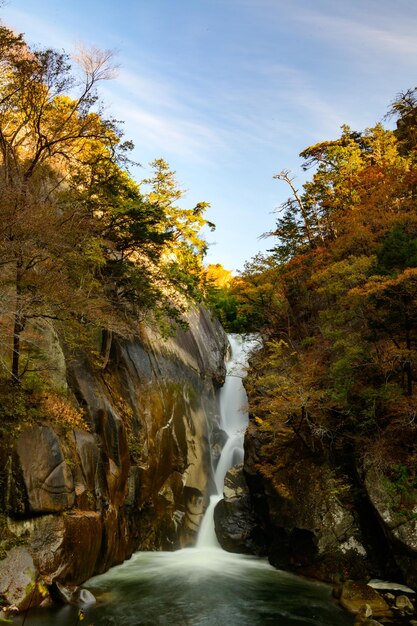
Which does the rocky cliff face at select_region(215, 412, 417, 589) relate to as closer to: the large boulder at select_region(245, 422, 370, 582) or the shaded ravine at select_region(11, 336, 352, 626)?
the large boulder at select_region(245, 422, 370, 582)

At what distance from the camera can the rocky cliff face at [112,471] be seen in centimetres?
926

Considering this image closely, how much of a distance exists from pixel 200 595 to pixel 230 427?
13633 millimetres

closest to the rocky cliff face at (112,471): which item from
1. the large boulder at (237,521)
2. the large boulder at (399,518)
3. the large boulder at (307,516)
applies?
the large boulder at (237,521)

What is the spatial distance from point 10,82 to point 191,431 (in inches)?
601

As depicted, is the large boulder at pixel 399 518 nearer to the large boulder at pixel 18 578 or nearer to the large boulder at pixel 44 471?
the large boulder at pixel 44 471

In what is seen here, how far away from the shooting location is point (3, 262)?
9094 mm

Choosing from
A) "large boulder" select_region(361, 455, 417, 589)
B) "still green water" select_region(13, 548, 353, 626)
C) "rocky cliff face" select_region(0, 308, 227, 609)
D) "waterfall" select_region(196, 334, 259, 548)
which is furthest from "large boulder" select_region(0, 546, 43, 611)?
"waterfall" select_region(196, 334, 259, 548)

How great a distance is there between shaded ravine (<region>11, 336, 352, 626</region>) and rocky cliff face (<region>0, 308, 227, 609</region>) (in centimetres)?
70

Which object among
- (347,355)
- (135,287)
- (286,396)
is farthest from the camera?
(135,287)

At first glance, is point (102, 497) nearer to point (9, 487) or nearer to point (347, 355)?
point (9, 487)

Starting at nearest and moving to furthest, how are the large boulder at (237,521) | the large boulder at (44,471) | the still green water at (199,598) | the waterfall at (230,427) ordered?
the still green water at (199,598) → the large boulder at (44,471) → the large boulder at (237,521) → the waterfall at (230,427)

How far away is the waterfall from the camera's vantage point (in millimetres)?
17156

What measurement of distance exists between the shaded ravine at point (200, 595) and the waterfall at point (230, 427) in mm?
1486

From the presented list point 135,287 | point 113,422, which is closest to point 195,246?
point 135,287
